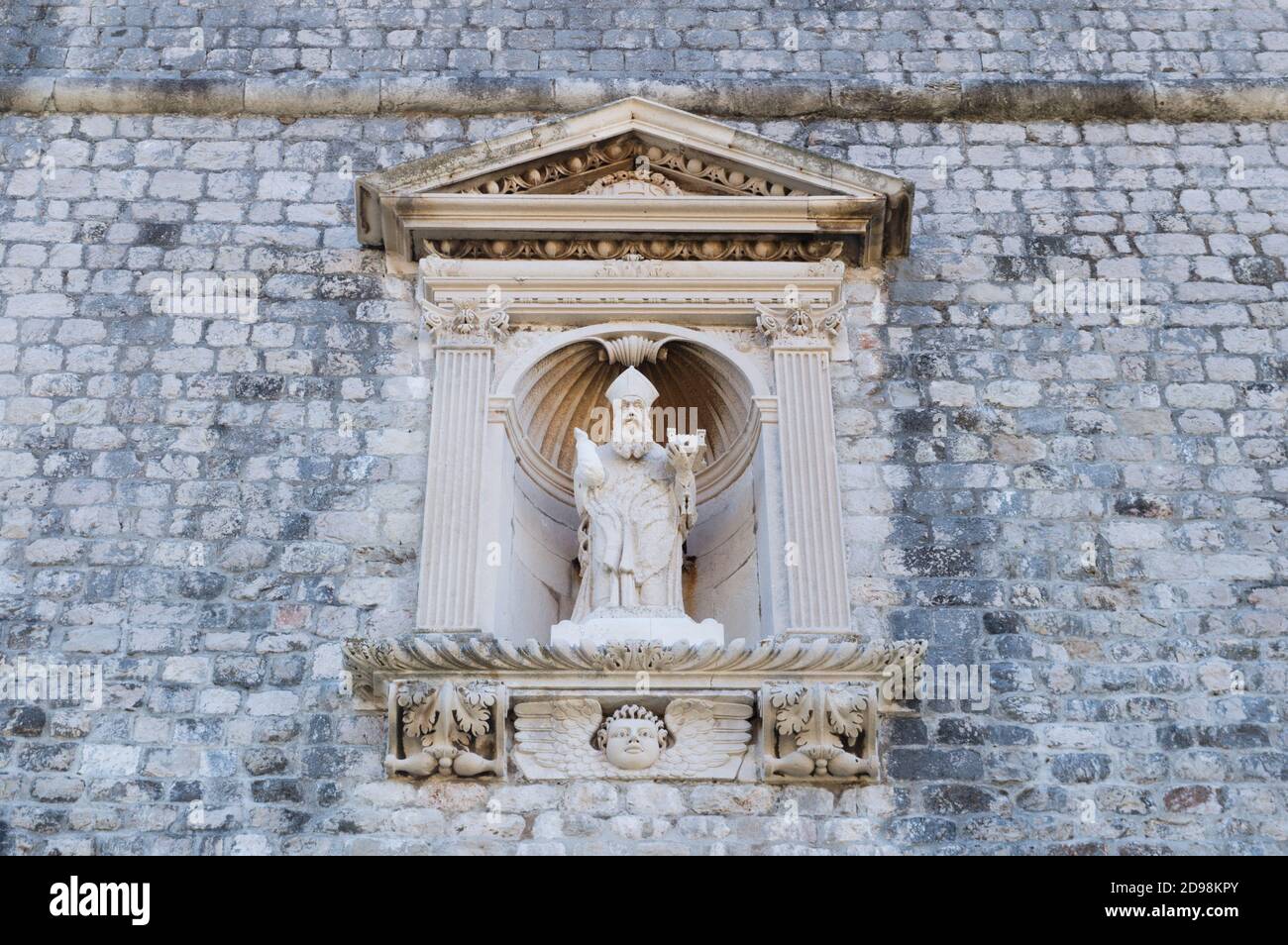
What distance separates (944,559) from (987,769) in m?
1.02

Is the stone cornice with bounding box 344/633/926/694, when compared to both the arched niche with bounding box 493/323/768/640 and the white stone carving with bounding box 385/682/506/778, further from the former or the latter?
the arched niche with bounding box 493/323/768/640

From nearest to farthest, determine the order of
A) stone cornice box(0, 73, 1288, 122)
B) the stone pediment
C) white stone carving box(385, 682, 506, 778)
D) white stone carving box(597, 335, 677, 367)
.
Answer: white stone carving box(385, 682, 506, 778)
white stone carving box(597, 335, 677, 367)
the stone pediment
stone cornice box(0, 73, 1288, 122)

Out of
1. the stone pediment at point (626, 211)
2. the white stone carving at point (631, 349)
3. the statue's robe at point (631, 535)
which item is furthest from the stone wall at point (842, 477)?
the white stone carving at point (631, 349)

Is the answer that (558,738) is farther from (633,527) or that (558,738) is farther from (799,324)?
(799,324)

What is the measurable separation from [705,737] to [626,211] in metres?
2.85

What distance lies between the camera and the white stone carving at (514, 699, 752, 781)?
6.54 m

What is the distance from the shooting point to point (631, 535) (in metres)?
7.34

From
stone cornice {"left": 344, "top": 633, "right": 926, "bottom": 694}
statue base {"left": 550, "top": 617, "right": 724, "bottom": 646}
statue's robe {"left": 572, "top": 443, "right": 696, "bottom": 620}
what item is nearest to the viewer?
stone cornice {"left": 344, "top": 633, "right": 926, "bottom": 694}

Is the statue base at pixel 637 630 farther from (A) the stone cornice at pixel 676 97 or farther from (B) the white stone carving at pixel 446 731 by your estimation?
A: (A) the stone cornice at pixel 676 97

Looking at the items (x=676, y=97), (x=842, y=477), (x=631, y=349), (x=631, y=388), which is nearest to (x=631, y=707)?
(x=842, y=477)

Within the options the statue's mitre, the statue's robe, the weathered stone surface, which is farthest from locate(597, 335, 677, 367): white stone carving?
the weathered stone surface

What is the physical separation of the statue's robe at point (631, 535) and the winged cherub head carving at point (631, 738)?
1.98 ft

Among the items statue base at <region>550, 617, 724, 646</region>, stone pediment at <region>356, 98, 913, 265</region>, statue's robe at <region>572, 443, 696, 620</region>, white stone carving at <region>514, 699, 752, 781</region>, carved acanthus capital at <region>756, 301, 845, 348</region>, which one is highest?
stone pediment at <region>356, 98, 913, 265</region>

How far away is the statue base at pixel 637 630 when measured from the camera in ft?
22.8
